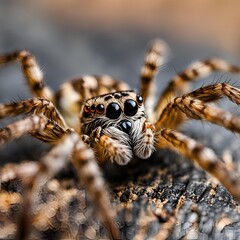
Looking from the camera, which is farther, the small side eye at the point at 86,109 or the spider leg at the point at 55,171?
the small side eye at the point at 86,109

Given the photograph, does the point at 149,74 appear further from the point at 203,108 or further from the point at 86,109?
the point at 203,108

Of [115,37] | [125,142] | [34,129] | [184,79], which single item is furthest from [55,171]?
[115,37]

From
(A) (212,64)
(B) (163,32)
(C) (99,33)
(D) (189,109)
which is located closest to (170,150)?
(D) (189,109)

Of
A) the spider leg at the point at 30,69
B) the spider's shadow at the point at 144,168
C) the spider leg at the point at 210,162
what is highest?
the spider leg at the point at 30,69

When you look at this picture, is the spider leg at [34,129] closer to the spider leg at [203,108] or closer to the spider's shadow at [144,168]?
the spider's shadow at [144,168]

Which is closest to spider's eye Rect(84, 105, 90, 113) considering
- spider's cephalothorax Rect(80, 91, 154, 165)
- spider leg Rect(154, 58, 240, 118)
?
spider's cephalothorax Rect(80, 91, 154, 165)

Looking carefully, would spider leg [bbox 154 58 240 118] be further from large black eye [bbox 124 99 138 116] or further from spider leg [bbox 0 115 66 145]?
spider leg [bbox 0 115 66 145]

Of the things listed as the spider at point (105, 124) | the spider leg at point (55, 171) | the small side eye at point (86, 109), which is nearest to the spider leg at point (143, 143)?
the spider at point (105, 124)

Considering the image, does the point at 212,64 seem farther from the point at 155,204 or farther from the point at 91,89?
the point at 155,204
